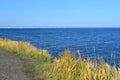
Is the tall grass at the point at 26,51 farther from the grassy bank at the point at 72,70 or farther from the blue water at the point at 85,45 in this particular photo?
the blue water at the point at 85,45

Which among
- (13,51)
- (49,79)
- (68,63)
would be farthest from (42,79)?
(13,51)

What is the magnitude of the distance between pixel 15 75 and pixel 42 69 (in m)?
1.77

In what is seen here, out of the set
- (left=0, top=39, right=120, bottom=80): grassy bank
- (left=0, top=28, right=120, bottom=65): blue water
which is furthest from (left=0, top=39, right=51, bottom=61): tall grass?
(left=0, top=28, right=120, bottom=65): blue water

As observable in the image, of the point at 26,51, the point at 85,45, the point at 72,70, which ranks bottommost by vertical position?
the point at 85,45

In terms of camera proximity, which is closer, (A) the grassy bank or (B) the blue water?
A: (A) the grassy bank

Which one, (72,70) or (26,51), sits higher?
(72,70)

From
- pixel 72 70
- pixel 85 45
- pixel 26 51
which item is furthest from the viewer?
pixel 85 45

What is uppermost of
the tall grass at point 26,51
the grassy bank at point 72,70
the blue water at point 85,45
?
the grassy bank at point 72,70

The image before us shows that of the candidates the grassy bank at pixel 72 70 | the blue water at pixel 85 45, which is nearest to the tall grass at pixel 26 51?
the grassy bank at pixel 72 70

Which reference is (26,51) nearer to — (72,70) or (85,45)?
(72,70)

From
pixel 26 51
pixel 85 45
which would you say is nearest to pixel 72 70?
pixel 26 51

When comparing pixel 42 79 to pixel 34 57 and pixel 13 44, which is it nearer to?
pixel 34 57

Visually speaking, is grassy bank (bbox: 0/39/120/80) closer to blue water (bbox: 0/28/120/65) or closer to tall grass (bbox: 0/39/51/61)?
blue water (bbox: 0/28/120/65)

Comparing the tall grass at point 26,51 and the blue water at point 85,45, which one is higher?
the tall grass at point 26,51
